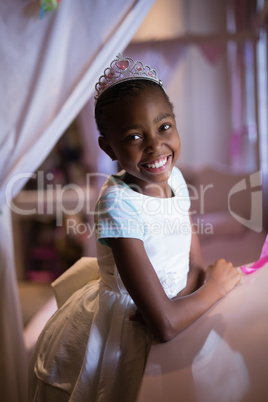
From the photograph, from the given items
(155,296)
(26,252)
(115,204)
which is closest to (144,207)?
(115,204)

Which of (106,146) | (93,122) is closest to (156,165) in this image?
(106,146)

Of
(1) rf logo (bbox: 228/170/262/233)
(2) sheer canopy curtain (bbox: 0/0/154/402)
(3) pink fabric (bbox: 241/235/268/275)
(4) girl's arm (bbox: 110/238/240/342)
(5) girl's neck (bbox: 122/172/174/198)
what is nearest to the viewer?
(4) girl's arm (bbox: 110/238/240/342)

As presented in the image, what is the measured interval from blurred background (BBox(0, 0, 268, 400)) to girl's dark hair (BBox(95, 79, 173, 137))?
425 mm

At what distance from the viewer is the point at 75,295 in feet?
2.91

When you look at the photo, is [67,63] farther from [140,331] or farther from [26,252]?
[26,252]

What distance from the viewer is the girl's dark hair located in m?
0.69

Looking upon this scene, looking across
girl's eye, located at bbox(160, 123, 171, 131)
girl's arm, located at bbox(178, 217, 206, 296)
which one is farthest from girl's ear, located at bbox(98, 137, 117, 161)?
girl's arm, located at bbox(178, 217, 206, 296)

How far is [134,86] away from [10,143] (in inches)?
22.5

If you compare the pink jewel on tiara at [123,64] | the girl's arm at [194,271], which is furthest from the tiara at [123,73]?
the girl's arm at [194,271]

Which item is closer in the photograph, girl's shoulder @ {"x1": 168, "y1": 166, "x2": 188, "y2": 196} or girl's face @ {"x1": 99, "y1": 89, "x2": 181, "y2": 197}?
girl's face @ {"x1": 99, "y1": 89, "x2": 181, "y2": 197}

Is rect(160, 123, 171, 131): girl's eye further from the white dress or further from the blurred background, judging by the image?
the blurred background

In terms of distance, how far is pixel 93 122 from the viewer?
2.17 metres

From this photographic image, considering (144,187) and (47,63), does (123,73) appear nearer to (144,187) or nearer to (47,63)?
(144,187)

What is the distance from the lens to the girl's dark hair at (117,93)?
2.28 feet
